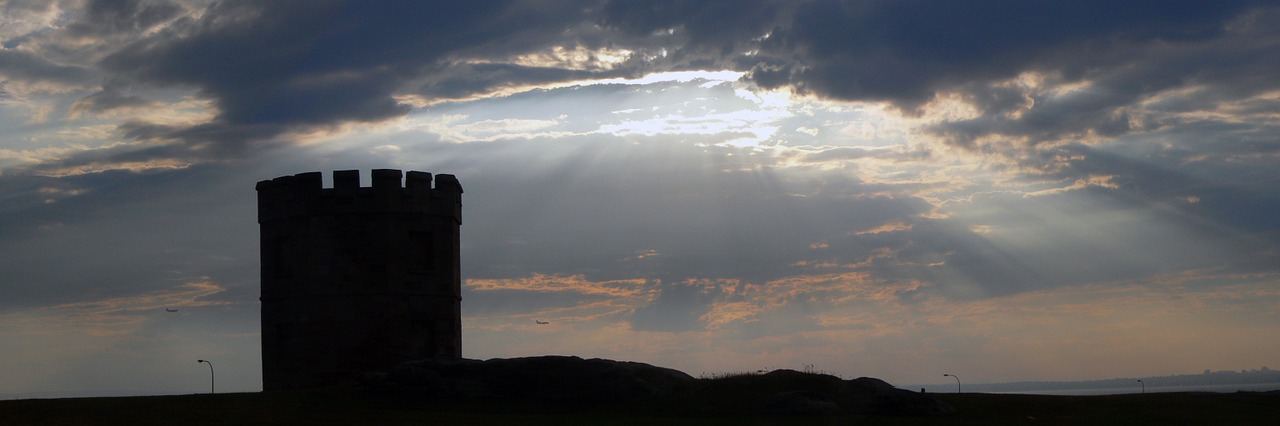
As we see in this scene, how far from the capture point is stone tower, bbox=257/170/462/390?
121 feet

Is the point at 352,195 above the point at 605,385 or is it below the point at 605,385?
above

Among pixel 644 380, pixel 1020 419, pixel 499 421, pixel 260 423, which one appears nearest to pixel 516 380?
pixel 644 380

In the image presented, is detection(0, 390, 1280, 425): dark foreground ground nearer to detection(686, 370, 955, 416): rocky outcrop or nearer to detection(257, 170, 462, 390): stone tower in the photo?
detection(686, 370, 955, 416): rocky outcrop

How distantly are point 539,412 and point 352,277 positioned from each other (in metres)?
10.9

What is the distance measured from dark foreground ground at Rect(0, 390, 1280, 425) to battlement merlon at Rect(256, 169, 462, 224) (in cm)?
819

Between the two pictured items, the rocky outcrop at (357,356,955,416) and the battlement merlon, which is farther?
the battlement merlon

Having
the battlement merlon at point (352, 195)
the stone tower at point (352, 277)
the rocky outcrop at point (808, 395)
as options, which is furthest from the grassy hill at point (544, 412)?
the battlement merlon at point (352, 195)

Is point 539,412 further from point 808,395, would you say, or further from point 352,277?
point 352,277

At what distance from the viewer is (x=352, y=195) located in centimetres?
3734

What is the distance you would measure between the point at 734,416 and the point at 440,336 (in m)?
14.4

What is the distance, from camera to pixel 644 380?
31.7 m

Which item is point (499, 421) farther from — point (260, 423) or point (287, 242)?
point (287, 242)

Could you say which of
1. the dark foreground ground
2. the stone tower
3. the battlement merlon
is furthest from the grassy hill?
the battlement merlon

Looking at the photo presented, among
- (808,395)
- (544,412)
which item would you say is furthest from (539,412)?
(808,395)
